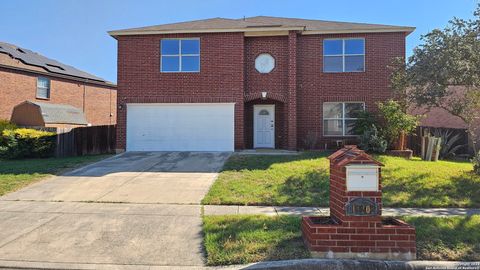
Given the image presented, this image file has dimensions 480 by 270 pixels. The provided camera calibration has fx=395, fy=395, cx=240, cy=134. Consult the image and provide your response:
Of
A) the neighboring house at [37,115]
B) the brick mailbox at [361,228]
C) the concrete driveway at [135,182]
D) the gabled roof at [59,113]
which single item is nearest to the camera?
the brick mailbox at [361,228]

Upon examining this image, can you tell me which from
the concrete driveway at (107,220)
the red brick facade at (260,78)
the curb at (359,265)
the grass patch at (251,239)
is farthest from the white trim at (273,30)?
the curb at (359,265)

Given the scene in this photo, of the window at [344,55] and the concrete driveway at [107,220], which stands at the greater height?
the window at [344,55]

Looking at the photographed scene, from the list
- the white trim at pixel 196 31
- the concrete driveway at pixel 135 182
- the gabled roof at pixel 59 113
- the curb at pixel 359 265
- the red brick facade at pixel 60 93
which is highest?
the white trim at pixel 196 31

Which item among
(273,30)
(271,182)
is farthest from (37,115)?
(271,182)

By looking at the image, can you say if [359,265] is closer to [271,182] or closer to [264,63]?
[271,182]

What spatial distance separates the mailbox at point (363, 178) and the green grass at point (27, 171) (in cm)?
844

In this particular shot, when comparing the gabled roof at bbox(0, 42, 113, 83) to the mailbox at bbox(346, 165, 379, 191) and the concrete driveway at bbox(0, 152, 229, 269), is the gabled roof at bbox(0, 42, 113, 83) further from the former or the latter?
the mailbox at bbox(346, 165, 379, 191)

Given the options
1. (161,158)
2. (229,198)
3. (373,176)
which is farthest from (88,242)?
(161,158)

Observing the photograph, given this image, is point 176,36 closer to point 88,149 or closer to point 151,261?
point 88,149

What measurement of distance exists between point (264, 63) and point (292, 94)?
195 cm

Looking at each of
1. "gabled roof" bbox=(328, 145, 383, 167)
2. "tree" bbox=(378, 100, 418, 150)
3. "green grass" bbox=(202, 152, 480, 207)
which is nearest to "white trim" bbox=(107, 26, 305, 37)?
"tree" bbox=(378, 100, 418, 150)

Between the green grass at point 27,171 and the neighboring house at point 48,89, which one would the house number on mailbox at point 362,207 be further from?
the neighboring house at point 48,89

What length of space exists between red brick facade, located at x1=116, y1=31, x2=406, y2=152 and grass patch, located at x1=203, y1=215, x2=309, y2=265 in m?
10.3

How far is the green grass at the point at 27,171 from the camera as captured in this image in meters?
10.5
